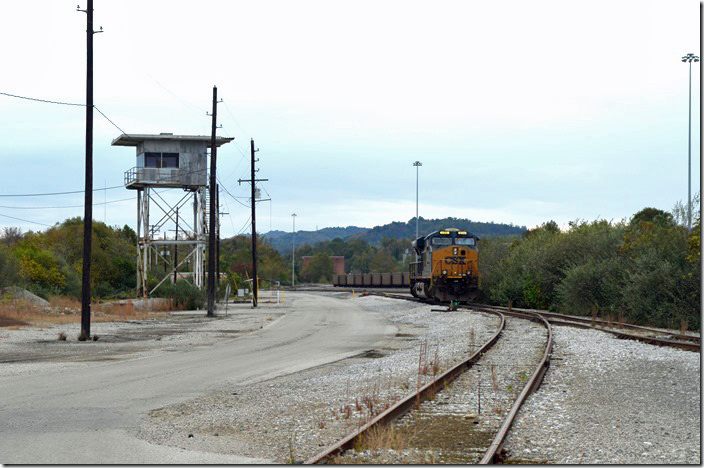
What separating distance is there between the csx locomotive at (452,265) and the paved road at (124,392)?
51.8 feet

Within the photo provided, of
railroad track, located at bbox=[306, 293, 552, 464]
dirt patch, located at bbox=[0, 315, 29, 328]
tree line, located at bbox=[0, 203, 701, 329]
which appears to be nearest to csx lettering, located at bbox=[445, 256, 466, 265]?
tree line, located at bbox=[0, 203, 701, 329]

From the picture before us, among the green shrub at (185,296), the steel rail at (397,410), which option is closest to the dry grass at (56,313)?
the green shrub at (185,296)

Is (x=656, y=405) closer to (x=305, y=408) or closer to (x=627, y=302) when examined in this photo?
(x=305, y=408)

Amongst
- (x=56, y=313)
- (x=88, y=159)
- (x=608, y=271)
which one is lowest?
(x=56, y=313)

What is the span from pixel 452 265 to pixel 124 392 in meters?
29.8

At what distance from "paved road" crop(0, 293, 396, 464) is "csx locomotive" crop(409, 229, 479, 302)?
622 inches

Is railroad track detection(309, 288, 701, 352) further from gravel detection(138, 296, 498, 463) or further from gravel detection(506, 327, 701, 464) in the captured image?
gravel detection(138, 296, 498, 463)

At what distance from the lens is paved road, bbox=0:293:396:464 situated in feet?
29.9

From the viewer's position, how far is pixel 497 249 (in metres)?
53.2

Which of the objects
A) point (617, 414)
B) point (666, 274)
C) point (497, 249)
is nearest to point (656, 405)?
point (617, 414)

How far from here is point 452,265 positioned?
139ft

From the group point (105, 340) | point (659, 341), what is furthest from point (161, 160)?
point (659, 341)

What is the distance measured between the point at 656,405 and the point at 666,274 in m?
17.6

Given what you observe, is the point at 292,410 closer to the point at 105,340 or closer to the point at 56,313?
the point at 105,340
